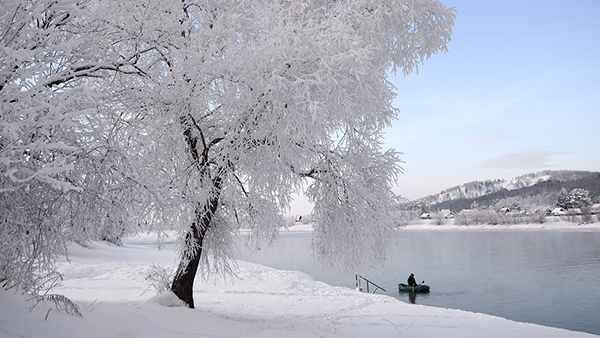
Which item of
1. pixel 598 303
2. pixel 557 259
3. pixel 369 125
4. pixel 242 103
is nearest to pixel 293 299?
pixel 369 125

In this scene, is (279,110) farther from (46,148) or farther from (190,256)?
(190,256)

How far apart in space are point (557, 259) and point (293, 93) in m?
35.3

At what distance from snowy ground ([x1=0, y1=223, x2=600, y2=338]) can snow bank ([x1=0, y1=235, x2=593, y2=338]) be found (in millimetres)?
14

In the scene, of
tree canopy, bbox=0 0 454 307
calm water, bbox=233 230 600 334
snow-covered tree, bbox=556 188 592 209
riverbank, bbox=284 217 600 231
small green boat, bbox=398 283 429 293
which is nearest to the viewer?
tree canopy, bbox=0 0 454 307

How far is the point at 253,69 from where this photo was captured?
5.62 m

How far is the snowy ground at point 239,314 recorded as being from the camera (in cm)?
450

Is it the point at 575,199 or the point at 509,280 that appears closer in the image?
the point at 509,280

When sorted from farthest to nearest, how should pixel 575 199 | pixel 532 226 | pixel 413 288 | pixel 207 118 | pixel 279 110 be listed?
pixel 575 199 < pixel 532 226 < pixel 413 288 < pixel 207 118 < pixel 279 110

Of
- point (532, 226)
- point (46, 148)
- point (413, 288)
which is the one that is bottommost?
point (413, 288)

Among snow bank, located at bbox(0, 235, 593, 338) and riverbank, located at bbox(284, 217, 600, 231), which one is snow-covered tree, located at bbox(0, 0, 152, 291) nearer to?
snow bank, located at bbox(0, 235, 593, 338)

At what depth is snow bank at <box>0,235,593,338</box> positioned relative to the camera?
14.8 ft

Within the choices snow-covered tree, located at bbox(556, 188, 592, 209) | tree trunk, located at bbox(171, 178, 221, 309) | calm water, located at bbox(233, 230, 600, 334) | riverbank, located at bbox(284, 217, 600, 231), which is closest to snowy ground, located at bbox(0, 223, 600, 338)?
tree trunk, located at bbox(171, 178, 221, 309)

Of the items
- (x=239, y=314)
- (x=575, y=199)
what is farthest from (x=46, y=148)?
(x=575, y=199)

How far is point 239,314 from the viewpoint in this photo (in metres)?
8.32
